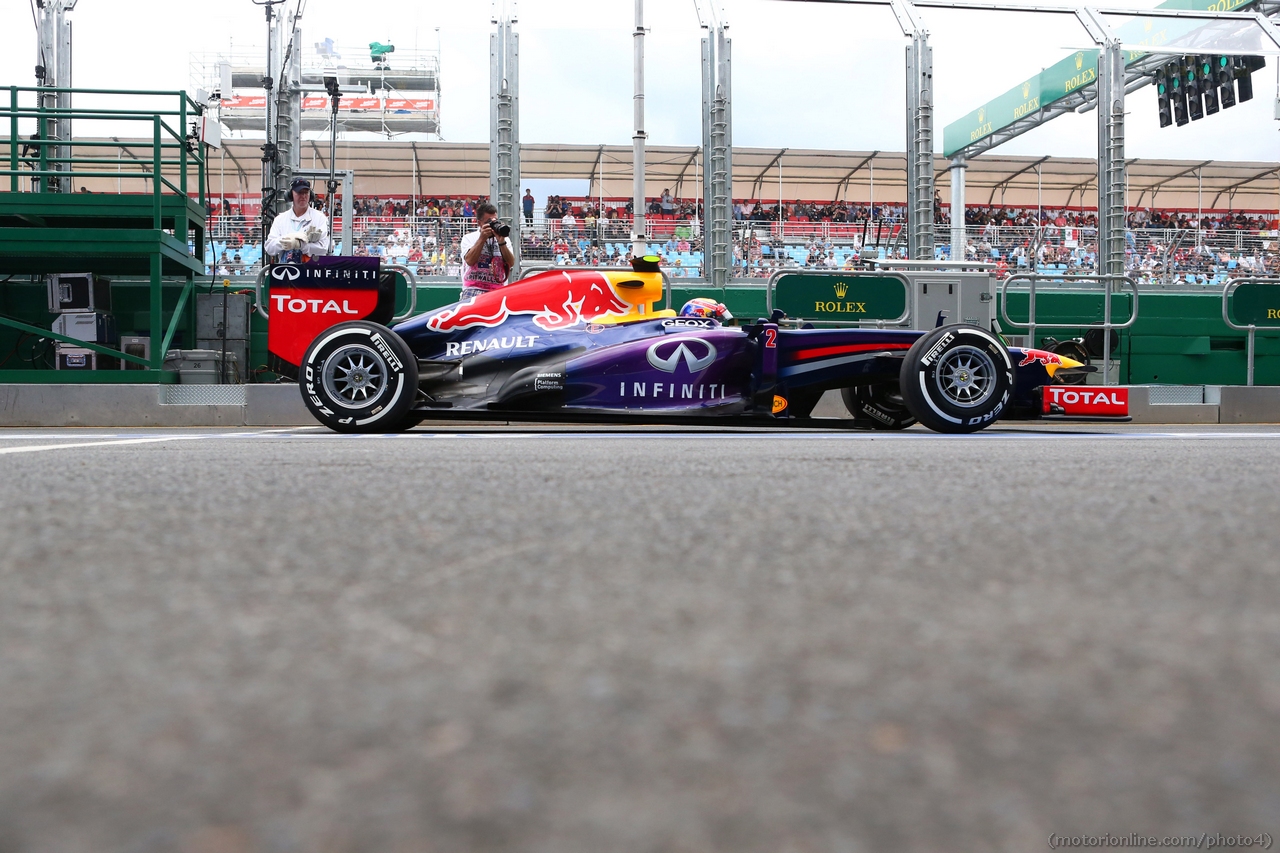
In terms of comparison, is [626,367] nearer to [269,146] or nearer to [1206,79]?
[269,146]

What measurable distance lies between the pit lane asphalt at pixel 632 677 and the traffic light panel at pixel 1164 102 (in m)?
25.6

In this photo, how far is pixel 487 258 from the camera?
8672mm

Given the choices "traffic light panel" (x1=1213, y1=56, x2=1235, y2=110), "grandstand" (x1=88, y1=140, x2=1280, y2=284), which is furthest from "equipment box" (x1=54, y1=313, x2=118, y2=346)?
"traffic light panel" (x1=1213, y1=56, x2=1235, y2=110)

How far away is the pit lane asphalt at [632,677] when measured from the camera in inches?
31.3

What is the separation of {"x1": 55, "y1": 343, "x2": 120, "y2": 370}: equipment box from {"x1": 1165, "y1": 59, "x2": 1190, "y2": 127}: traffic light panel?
20.6 m

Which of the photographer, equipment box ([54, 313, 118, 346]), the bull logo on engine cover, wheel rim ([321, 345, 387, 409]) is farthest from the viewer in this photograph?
equipment box ([54, 313, 118, 346])

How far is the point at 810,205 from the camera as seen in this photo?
23422mm

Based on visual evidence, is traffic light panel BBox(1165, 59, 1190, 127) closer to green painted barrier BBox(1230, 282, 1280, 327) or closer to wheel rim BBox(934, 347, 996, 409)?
green painted barrier BBox(1230, 282, 1280, 327)

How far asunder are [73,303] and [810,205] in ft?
46.3

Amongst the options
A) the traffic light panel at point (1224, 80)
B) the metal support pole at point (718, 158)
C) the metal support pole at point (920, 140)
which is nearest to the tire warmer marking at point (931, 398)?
the metal support pole at point (718, 158)

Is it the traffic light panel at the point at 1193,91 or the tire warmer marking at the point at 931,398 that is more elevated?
the traffic light panel at the point at 1193,91

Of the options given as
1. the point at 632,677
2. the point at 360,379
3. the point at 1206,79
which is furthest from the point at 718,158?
the point at 632,677

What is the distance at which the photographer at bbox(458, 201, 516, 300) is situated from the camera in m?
8.56

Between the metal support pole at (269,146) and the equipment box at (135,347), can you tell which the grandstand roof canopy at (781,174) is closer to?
the metal support pole at (269,146)
